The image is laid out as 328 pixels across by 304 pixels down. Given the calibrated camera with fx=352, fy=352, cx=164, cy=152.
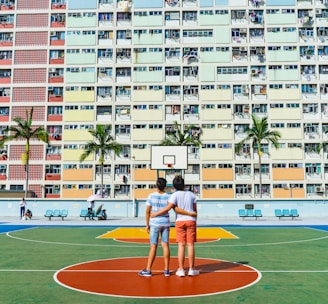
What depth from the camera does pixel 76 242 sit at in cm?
1513

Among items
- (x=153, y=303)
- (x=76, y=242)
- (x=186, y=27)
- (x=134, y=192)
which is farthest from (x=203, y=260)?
(x=186, y=27)

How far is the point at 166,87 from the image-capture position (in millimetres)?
52562

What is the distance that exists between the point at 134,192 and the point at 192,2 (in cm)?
3008

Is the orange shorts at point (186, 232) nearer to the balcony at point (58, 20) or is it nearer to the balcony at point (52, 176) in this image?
the balcony at point (52, 176)

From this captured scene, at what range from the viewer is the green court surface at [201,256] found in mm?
6391

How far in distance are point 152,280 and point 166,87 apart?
46615mm

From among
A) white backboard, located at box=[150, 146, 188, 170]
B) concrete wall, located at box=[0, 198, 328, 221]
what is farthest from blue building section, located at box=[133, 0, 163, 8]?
white backboard, located at box=[150, 146, 188, 170]

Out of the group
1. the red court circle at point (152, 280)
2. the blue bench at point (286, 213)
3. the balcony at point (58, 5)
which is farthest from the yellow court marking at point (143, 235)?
the balcony at point (58, 5)

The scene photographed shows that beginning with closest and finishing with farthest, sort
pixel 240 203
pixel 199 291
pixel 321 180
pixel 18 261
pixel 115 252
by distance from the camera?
1. pixel 199 291
2. pixel 18 261
3. pixel 115 252
4. pixel 240 203
5. pixel 321 180

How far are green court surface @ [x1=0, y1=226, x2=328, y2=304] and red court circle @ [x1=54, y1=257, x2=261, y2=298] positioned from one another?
9.8 inches

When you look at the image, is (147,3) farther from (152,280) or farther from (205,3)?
(152,280)

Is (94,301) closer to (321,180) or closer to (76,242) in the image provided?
(76,242)

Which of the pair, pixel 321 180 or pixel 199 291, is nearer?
pixel 199 291

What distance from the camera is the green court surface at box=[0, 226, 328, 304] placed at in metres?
6.39
